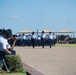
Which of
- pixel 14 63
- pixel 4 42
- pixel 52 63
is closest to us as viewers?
pixel 14 63

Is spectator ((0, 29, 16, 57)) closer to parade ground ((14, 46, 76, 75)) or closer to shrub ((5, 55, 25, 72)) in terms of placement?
shrub ((5, 55, 25, 72))

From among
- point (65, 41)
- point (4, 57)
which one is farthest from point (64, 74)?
point (65, 41)

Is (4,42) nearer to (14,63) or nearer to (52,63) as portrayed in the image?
(14,63)

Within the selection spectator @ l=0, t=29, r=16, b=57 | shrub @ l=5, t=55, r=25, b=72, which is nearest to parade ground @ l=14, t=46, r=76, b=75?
shrub @ l=5, t=55, r=25, b=72

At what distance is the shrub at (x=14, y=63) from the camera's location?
10.8m

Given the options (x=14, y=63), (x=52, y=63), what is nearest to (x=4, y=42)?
(x=14, y=63)

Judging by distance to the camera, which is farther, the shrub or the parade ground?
the parade ground

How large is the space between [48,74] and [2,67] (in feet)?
5.19

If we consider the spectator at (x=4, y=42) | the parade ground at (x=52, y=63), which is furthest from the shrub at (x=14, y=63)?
the parade ground at (x=52, y=63)

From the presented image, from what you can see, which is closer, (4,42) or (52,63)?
(4,42)

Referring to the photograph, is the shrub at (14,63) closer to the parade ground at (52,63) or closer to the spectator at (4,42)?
the spectator at (4,42)

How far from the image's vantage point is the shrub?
10.8 m

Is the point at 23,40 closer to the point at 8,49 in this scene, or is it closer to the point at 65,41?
the point at 65,41

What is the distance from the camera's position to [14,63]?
10844 mm
